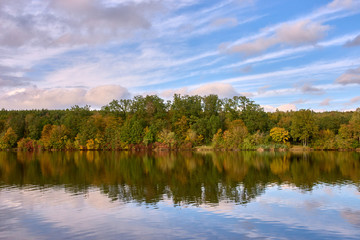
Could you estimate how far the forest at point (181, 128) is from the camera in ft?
248

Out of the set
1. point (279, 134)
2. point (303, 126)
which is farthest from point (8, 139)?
point (303, 126)

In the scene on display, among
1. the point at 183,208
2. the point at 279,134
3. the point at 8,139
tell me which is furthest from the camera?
the point at 8,139

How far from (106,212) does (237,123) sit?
68.4 meters

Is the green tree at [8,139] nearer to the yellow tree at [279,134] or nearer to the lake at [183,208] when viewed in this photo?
the lake at [183,208]

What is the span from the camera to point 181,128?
85.5 metres

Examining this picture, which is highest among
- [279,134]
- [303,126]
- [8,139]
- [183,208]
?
[303,126]

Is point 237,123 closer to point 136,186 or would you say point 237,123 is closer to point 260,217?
point 136,186

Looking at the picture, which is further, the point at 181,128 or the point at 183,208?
the point at 181,128

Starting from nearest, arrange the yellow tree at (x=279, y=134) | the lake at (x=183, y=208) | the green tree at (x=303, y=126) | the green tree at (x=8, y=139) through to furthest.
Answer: the lake at (x=183, y=208)
the green tree at (x=303, y=126)
the yellow tree at (x=279, y=134)
the green tree at (x=8, y=139)

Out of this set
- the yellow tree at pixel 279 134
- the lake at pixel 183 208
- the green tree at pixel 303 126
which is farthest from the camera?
the yellow tree at pixel 279 134

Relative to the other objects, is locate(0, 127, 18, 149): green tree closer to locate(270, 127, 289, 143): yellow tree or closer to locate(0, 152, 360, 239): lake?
locate(0, 152, 360, 239): lake

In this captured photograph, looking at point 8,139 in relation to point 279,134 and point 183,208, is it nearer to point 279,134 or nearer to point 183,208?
point 279,134

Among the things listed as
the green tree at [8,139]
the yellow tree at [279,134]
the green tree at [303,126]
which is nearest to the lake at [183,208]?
the yellow tree at [279,134]

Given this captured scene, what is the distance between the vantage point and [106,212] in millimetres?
15266
